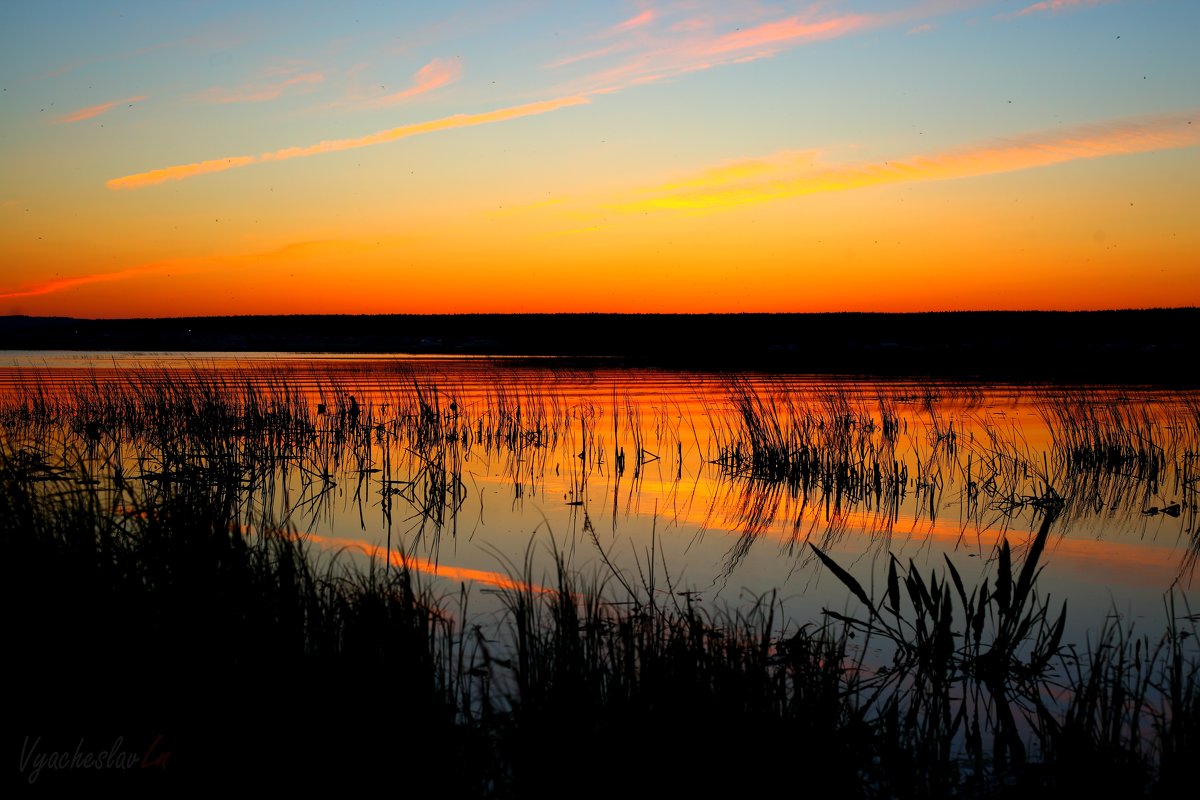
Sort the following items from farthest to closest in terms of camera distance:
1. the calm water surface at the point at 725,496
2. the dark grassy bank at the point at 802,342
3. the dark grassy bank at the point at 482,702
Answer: the dark grassy bank at the point at 802,342 → the calm water surface at the point at 725,496 → the dark grassy bank at the point at 482,702

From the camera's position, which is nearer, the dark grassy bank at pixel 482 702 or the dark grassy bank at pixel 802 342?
the dark grassy bank at pixel 482 702

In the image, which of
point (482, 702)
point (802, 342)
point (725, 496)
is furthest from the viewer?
point (802, 342)

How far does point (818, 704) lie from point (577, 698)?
1.07m

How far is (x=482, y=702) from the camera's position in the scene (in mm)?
4652

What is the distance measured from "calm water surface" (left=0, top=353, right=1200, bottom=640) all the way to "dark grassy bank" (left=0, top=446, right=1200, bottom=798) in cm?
95

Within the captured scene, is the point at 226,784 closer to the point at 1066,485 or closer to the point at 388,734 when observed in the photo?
the point at 388,734

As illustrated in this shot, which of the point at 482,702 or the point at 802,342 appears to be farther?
the point at 802,342

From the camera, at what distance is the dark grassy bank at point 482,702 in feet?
13.0

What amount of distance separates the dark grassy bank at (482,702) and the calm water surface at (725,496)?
3.12 feet

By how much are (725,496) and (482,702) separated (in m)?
8.25

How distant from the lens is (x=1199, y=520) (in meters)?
11.0

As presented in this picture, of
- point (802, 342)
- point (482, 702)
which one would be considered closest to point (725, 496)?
point (482, 702)

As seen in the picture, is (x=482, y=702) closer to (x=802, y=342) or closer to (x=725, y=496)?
(x=725, y=496)

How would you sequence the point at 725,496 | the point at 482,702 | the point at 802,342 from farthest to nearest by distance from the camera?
the point at 802,342 < the point at 725,496 < the point at 482,702
